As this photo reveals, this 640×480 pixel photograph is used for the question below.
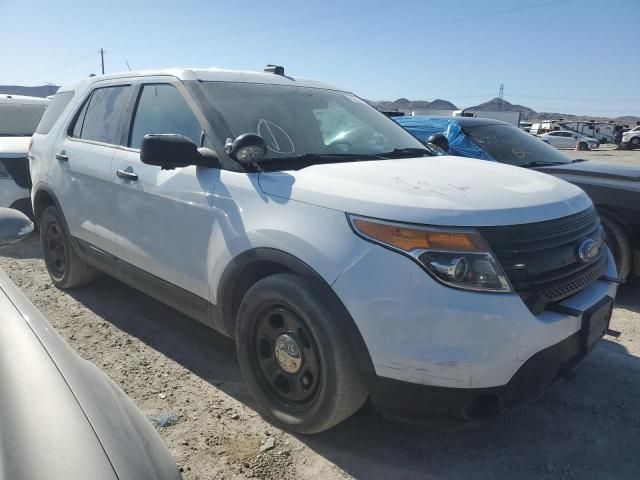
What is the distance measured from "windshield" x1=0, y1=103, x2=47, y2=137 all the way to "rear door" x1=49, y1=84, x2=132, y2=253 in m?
4.30

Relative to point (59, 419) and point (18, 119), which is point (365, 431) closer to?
point (59, 419)

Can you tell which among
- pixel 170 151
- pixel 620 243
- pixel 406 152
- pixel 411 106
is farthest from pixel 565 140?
pixel 411 106

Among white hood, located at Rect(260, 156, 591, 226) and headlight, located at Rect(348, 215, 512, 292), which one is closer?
headlight, located at Rect(348, 215, 512, 292)

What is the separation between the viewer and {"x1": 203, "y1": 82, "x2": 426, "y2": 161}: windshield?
305 centimetres

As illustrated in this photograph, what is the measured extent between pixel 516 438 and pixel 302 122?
2.15 metres

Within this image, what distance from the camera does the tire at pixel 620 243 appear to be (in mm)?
4545

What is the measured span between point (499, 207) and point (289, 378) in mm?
1302

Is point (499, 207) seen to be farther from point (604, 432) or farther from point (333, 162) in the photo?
point (604, 432)

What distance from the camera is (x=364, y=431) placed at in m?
2.75

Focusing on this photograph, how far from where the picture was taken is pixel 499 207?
7.48ft

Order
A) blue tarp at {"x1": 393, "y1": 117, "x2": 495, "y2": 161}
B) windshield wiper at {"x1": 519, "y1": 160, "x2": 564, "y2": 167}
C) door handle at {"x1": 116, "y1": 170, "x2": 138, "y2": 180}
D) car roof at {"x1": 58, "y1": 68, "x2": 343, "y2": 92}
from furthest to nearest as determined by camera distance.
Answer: blue tarp at {"x1": 393, "y1": 117, "x2": 495, "y2": 161}, windshield wiper at {"x1": 519, "y1": 160, "x2": 564, "y2": 167}, door handle at {"x1": 116, "y1": 170, "x2": 138, "y2": 180}, car roof at {"x1": 58, "y1": 68, "x2": 343, "y2": 92}

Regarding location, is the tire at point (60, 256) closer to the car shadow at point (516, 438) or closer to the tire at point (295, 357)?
the car shadow at point (516, 438)

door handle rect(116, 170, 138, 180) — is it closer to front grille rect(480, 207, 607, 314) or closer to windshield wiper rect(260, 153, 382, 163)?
windshield wiper rect(260, 153, 382, 163)

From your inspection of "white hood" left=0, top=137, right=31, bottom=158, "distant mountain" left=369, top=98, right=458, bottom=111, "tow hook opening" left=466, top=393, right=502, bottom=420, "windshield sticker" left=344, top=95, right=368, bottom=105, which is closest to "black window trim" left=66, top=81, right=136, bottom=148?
"windshield sticker" left=344, top=95, right=368, bottom=105
